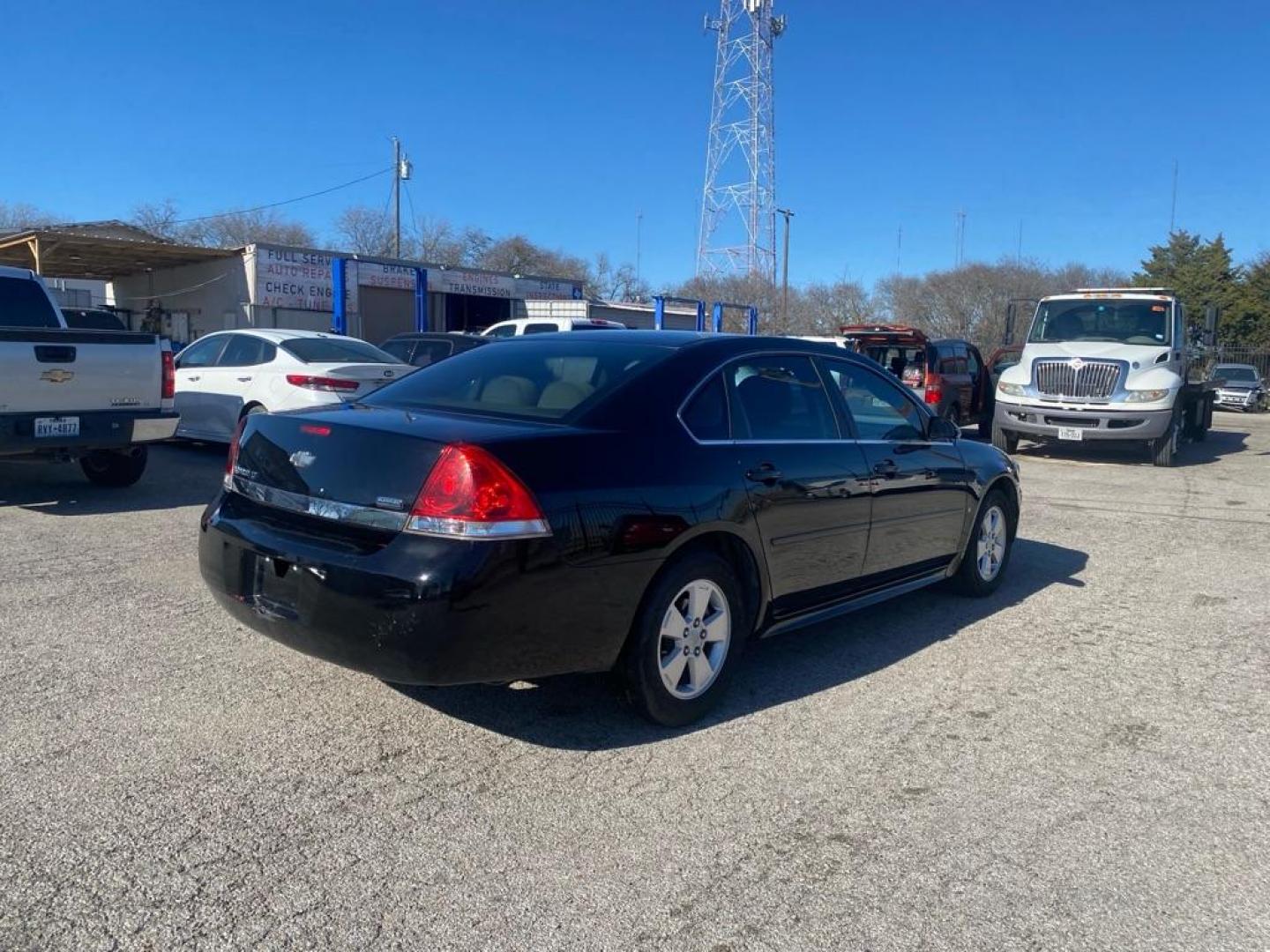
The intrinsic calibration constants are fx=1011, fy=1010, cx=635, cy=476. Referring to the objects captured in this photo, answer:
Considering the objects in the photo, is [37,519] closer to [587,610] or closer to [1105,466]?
[587,610]

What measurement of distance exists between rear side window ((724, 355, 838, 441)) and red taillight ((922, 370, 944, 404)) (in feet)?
37.7

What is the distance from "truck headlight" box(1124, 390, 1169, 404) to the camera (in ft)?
44.9

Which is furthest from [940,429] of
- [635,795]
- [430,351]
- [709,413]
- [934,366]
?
[430,351]

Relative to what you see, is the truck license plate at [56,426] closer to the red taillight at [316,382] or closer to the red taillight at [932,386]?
the red taillight at [316,382]

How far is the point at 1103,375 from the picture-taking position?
14.0 metres

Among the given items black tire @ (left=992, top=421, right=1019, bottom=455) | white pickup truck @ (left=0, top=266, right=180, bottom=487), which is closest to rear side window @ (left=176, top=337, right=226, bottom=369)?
white pickup truck @ (left=0, top=266, right=180, bottom=487)

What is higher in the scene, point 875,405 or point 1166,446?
point 875,405

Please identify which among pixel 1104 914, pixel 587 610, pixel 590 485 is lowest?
pixel 1104 914

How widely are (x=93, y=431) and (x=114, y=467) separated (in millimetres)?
1194

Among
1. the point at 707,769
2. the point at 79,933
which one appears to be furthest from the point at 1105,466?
the point at 79,933

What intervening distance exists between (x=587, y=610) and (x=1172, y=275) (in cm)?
5884

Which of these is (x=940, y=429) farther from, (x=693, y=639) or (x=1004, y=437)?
(x=1004, y=437)

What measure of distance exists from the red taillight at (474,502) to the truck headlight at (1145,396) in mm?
12567

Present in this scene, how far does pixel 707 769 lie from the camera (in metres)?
3.71
